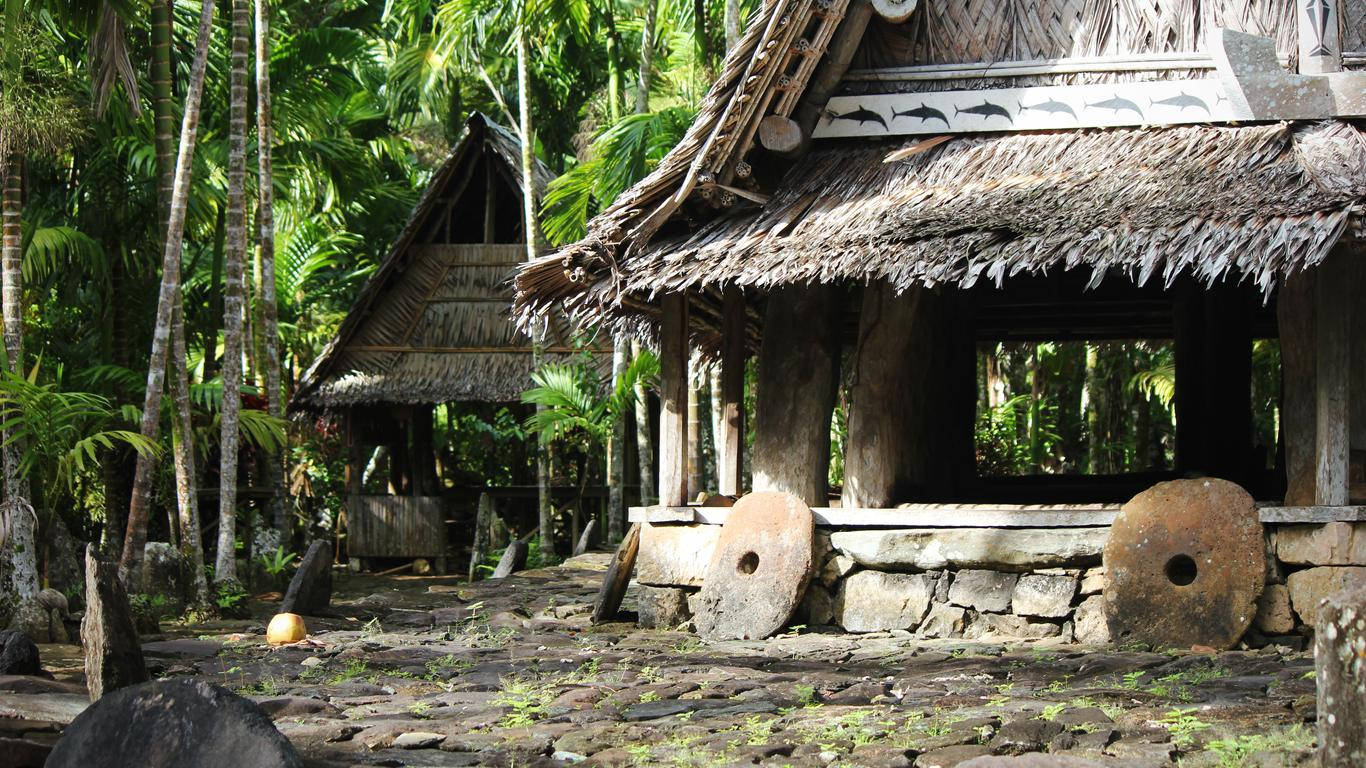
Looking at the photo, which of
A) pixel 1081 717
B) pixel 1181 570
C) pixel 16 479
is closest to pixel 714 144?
pixel 1181 570

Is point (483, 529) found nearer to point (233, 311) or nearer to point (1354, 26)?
point (233, 311)

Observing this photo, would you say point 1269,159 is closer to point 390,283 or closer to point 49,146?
point 49,146

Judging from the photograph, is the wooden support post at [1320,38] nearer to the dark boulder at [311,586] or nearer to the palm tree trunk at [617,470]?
the dark boulder at [311,586]

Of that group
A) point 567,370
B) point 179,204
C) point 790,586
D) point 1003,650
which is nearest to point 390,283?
point 567,370

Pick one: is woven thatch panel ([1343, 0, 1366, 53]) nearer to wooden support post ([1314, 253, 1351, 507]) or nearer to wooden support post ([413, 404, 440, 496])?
wooden support post ([1314, 253, 1351, 507])

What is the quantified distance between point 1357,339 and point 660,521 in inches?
159

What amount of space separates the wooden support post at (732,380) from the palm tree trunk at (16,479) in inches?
163

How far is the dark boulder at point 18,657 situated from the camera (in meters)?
6.64

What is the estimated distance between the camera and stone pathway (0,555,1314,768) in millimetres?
5066

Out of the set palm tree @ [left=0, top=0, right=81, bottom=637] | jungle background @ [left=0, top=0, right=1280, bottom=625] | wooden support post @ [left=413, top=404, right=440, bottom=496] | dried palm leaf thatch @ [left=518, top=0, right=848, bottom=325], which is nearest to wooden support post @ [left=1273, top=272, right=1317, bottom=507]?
dried palm leaf thatch @ [left=518, top=0, right=848, bottom=325]

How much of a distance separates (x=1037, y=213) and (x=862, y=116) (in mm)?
1707

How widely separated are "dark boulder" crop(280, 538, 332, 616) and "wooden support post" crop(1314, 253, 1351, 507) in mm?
6295

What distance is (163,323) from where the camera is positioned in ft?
33.6

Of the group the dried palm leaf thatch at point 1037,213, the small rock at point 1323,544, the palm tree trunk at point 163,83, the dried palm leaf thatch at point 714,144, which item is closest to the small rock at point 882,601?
the dried palm leaf thatch at point 1037,213
